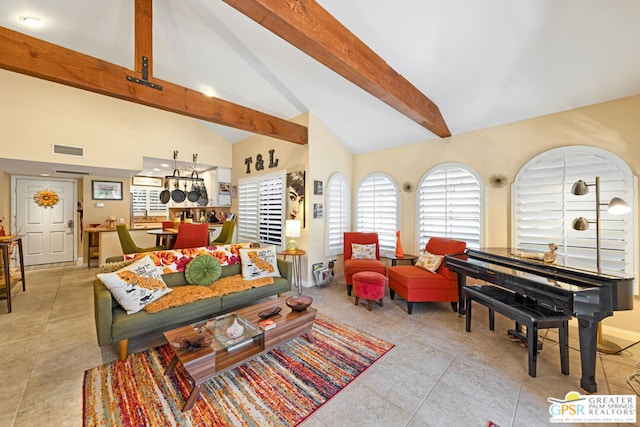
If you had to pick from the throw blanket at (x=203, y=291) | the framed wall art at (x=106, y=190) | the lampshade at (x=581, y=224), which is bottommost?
the throw blanket at (x=203, y=291)

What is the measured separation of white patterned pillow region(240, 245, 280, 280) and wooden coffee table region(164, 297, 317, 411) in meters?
0.83

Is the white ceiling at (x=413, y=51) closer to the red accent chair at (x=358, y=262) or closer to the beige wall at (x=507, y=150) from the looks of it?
the beige wall at (x=507, y=150)

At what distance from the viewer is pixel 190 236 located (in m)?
4.30

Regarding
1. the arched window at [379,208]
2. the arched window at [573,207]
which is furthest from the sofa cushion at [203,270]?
the arched window at [573,207]

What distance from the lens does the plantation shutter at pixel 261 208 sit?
4891 mm

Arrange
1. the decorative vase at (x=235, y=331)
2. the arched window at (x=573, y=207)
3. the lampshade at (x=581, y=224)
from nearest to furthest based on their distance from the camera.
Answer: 1. the decorative vase at (x=235, y=331)
2. the lampshade at (x=581, y=224)
3. the arched window at (x=573, y=207)

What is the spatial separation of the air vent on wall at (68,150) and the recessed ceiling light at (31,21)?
190 cm

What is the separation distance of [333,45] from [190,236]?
3754mm

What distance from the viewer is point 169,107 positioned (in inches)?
112

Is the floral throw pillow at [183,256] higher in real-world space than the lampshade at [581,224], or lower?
lower

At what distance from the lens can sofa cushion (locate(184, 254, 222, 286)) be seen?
3.06 metres

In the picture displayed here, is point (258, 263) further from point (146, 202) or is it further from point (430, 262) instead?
point (146, 202)

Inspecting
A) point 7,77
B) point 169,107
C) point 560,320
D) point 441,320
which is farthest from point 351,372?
point 7,77

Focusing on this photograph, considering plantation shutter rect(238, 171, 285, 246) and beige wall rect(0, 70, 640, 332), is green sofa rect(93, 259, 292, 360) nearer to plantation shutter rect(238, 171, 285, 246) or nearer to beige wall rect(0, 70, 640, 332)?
beige wall rect(0, 70, 640, 332)
